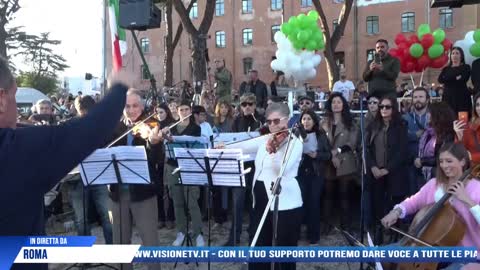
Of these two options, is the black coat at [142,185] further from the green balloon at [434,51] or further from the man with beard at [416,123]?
the green balloon at [434,51]

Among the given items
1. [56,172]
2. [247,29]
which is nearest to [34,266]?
[56,172]

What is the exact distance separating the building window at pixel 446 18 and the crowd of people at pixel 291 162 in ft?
102

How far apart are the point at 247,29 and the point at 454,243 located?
41.4m

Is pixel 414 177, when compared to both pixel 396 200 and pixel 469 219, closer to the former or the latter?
pixel 396 200

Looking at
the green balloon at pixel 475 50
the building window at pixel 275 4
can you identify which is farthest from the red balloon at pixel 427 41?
the building window at pixel 275 4

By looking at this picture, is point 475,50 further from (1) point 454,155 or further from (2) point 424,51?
(1) point 454,155

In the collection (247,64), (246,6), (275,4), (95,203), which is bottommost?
(95,203)

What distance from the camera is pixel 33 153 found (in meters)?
1.84

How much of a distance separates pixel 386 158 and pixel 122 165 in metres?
3.42

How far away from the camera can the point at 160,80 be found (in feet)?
148

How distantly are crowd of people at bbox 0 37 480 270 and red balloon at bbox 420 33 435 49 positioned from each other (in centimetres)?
408

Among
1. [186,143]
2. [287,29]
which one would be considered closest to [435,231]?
[186,143]

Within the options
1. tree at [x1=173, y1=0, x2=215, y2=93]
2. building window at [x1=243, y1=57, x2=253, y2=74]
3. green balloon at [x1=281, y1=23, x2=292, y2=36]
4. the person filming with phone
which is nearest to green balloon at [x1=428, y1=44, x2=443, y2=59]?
green balloon at [x1=281, y1=23, x2=292, y2=36]

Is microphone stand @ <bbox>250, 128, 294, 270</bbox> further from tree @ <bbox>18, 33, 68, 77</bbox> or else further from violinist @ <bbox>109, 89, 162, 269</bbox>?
tree @ <bbox>18, 33, 68, 77</bbox>
